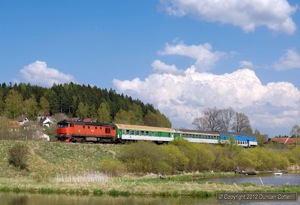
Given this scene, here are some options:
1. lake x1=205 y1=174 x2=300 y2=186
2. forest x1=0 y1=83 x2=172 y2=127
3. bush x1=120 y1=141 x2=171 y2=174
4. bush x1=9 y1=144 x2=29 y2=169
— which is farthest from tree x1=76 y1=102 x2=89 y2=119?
bush x1=9 y1=144 x2=29 y2=169

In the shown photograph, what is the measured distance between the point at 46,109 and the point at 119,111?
77.3 feet

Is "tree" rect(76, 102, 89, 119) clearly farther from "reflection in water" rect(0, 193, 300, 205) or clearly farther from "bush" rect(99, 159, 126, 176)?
"reflection in water" rect(0, 193, 300, 205)

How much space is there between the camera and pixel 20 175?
45.6 metres

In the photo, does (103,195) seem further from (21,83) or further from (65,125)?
(21,83)

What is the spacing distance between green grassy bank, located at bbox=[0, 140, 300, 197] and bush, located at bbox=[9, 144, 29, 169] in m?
0.50

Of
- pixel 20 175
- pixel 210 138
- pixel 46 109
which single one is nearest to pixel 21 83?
pixel 46 109

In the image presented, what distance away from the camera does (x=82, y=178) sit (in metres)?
40.1

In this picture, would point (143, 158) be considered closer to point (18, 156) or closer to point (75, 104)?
point (18, 156)

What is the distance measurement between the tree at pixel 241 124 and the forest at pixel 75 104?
81.4ft

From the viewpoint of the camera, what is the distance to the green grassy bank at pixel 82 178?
110 feet

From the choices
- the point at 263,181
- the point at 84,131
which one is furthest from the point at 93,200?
the point at 84,131

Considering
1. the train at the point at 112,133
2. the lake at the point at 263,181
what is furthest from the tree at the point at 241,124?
the lake at the point at 263,181

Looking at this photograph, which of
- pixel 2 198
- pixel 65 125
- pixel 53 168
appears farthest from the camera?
pixel 65 125

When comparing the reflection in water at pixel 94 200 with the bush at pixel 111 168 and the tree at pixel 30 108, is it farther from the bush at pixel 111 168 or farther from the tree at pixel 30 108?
the tree at pixel 30 108
